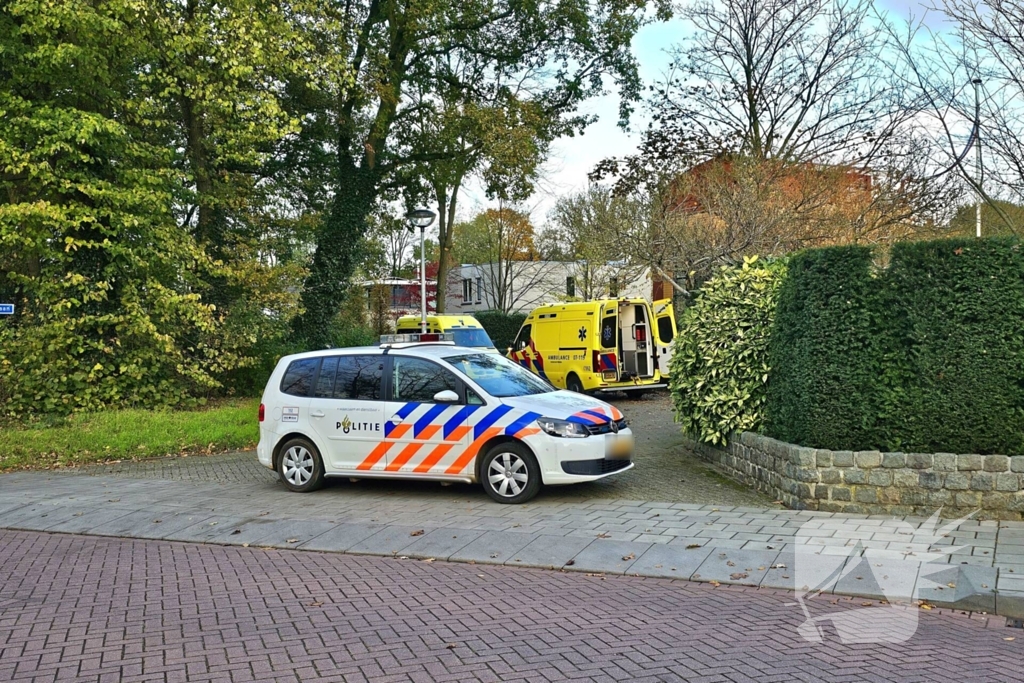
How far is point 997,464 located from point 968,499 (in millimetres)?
413

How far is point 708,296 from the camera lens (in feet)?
36.0

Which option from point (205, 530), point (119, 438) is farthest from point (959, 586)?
point (119, 438)

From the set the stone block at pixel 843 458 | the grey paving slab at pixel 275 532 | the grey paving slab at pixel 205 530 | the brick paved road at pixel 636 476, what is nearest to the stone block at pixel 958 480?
the stone block at pixel 843 458

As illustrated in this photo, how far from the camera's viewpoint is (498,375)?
9.98 meters

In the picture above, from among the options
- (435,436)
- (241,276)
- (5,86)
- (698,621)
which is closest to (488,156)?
(241,276)

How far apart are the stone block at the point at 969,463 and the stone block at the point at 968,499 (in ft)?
0.69

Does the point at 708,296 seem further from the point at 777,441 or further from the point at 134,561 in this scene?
the point at 134,561

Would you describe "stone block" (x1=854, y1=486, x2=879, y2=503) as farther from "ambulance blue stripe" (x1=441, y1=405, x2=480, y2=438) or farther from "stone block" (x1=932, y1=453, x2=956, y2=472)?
"ambulance blue stripe" (x1=441, y1=405, x2=480, y2=438)

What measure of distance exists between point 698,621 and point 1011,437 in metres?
4.23

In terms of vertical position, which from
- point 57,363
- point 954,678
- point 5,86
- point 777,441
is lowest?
point 954,678

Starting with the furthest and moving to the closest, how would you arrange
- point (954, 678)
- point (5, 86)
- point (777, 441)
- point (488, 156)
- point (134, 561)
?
point (488, 156)
point (5, 86)
point (777, 441)
point (134, 561)
point (954, 678)

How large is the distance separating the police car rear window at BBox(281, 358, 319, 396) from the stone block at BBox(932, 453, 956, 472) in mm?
6898

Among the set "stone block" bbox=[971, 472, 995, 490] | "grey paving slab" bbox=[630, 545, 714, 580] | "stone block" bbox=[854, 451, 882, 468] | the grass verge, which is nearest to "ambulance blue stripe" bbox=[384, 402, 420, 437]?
"grey paving slab" bbox=[630, 545, 714, 580]

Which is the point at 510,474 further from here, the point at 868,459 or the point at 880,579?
the point at 880,579
